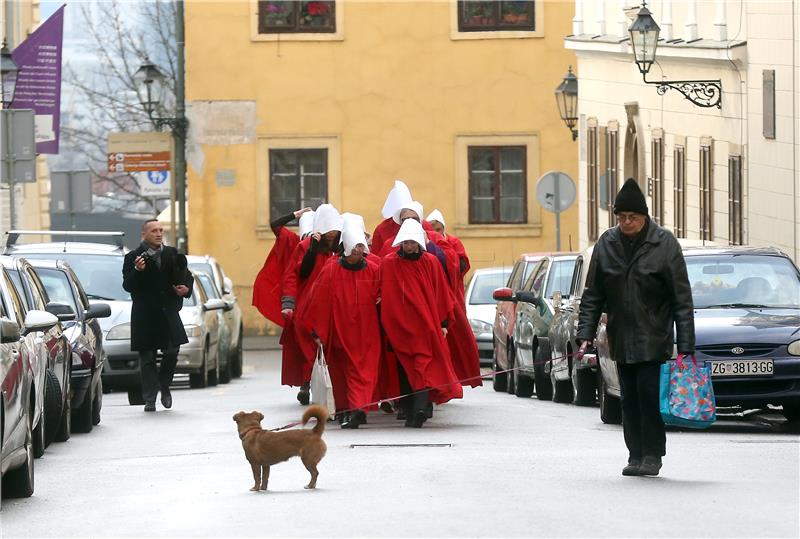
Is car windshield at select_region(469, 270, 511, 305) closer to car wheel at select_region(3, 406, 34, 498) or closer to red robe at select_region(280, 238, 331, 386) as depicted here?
red robe at select_region(280, 238, 331, 386)

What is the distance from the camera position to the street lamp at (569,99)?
121ft

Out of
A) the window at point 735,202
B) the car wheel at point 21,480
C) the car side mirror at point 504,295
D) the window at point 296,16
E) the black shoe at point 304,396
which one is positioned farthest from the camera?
the window at point 296,16

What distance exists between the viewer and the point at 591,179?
39.8 meters

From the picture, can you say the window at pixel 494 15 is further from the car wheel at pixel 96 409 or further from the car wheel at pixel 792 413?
the car wheel at pixel 792 413

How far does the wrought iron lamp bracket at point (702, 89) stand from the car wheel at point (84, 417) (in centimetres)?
1281

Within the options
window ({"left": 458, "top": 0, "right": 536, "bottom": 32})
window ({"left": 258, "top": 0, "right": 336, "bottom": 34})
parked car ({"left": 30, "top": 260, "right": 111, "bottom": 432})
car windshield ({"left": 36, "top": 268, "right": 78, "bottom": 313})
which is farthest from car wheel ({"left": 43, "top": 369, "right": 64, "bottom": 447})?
window ({"left": 458, "top": 0, "right": 536, "bottom": 32})

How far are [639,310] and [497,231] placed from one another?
30.4 metres

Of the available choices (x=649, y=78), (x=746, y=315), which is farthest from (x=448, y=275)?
(x=649, y=78)

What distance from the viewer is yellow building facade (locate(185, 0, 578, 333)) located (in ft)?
140

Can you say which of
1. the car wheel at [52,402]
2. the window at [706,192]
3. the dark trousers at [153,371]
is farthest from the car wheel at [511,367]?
the car wheel at [52,402]

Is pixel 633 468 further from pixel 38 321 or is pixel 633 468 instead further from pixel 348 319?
pixel 348 319

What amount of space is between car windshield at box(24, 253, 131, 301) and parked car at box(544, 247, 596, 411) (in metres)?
5.52

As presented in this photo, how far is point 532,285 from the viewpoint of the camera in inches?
933

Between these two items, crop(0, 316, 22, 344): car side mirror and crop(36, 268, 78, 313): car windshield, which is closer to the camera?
crop(0, 316, 22, 344): car side mirror
